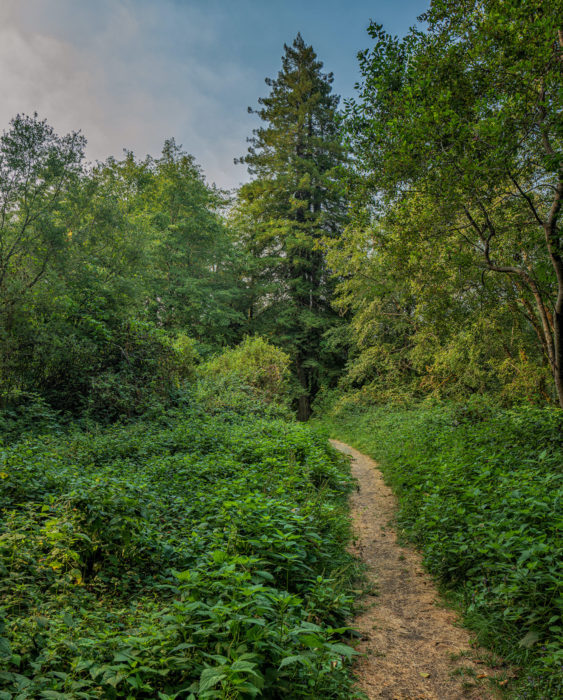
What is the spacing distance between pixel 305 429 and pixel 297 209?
18499 mm

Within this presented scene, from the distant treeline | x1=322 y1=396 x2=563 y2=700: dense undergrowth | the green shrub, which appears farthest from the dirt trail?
the green shrub

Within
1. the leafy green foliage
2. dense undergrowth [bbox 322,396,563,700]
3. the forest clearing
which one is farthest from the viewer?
the leafy green foliage

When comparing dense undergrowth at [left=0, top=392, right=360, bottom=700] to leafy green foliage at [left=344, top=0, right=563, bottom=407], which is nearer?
dense undergrowth at [left=0, top=392, right=360, bottom=700]

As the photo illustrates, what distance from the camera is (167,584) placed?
124 inches

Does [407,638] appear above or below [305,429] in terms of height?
below

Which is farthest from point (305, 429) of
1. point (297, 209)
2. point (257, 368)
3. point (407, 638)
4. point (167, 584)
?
point (297, 209)

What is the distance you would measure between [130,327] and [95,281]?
173 centimetres

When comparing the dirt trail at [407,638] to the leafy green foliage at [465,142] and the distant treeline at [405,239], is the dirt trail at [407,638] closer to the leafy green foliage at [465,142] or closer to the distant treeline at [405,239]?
the leafy green foliage at [465,142]

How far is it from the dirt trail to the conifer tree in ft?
59.9

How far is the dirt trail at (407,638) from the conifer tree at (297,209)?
719 inches

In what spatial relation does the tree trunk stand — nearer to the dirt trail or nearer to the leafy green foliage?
the leafy green foliage

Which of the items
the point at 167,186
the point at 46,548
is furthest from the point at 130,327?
the point at 167,186

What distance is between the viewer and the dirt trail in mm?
2707

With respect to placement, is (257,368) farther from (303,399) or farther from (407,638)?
(407,638)
